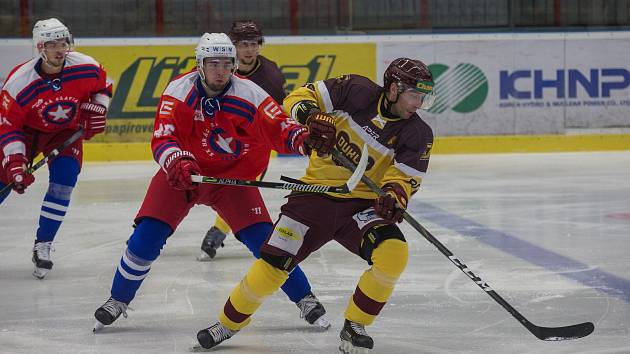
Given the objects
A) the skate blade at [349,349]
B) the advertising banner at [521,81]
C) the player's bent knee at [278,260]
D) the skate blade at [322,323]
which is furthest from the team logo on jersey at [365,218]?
the advertising banner at [521,81]

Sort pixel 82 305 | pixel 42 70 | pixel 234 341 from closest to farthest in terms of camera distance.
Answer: pixel 234 341, pixel 82 305, pixel 42 70

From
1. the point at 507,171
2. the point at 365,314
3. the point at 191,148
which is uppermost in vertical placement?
the point at 191,148

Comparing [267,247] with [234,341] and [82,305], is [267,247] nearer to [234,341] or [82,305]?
[234,341]

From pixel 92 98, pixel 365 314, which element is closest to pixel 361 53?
pixel 92 98

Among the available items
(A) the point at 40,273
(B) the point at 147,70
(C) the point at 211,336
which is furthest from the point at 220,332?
(B) the point at 147,70

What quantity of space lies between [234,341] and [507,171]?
5.06 m

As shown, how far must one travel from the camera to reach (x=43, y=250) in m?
Result: 4.91

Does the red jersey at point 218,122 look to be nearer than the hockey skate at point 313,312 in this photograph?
Yes

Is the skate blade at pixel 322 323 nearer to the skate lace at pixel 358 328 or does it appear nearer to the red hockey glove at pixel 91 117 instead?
the skate lace at pixel 358 328

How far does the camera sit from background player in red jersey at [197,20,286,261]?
5160 millimetres

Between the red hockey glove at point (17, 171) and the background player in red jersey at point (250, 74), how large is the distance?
1000mm

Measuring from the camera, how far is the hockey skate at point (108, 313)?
383 centimetres

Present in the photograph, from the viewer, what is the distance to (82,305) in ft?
14.1

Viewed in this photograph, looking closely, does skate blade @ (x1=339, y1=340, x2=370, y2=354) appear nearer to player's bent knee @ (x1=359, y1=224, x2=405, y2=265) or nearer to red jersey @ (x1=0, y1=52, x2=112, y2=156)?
player's bent knee @ (x1=359, y1=224, x2=405, y2=265)
